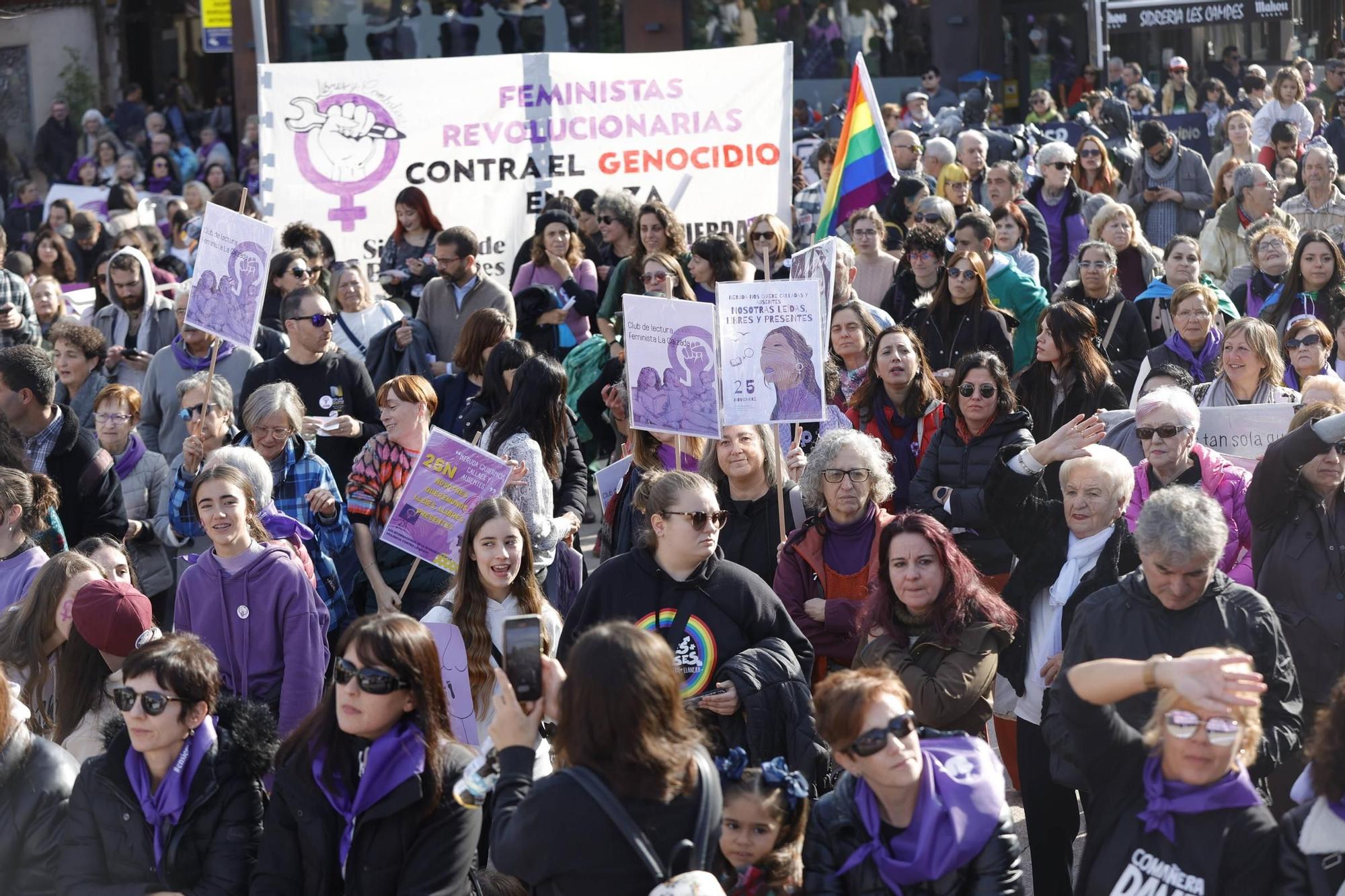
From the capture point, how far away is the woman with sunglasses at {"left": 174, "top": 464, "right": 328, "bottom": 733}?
5004mm

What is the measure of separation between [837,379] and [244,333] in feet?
8.32

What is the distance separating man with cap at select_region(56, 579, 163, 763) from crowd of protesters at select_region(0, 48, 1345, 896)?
1 cm

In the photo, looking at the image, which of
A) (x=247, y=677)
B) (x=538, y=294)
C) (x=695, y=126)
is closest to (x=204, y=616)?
(x=247, y=677)

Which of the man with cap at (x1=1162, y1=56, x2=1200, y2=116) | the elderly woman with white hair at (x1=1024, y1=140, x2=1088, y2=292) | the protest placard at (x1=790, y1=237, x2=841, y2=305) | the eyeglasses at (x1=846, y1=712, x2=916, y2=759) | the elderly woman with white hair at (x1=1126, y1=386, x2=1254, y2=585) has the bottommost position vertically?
the eyeglasses at (x1=846, y1=712, x2=916, y2=759)

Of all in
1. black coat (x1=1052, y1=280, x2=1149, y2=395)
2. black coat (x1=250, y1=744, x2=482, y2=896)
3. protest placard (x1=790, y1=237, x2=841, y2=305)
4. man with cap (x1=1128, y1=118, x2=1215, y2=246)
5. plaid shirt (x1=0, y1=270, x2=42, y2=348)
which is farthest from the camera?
man with cap (x1=1128, y1=118, x2=1215, y2=246)

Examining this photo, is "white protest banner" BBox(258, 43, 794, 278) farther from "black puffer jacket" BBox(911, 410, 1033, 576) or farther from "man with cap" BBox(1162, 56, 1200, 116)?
"man with cap" BBox(1162, 56, 1200, 116)

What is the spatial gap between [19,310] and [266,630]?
198 inches

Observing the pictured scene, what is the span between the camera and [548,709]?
3.58 metres

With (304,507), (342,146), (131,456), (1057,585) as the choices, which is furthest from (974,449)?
(342,146)

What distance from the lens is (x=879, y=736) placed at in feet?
11.6

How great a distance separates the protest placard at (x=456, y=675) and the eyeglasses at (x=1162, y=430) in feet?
7.29

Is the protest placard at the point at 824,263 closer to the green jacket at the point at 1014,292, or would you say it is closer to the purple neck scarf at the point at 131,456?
the green jacket at the point at 1014,292

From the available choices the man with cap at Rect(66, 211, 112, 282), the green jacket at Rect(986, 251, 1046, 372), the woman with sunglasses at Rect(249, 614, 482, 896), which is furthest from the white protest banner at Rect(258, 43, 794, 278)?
the woman with sunglasses at Rect(249, 614, 482, 896)

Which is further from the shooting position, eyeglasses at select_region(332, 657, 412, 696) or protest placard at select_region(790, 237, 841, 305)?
protest placard at select_region(790, 237, 841, 305)
